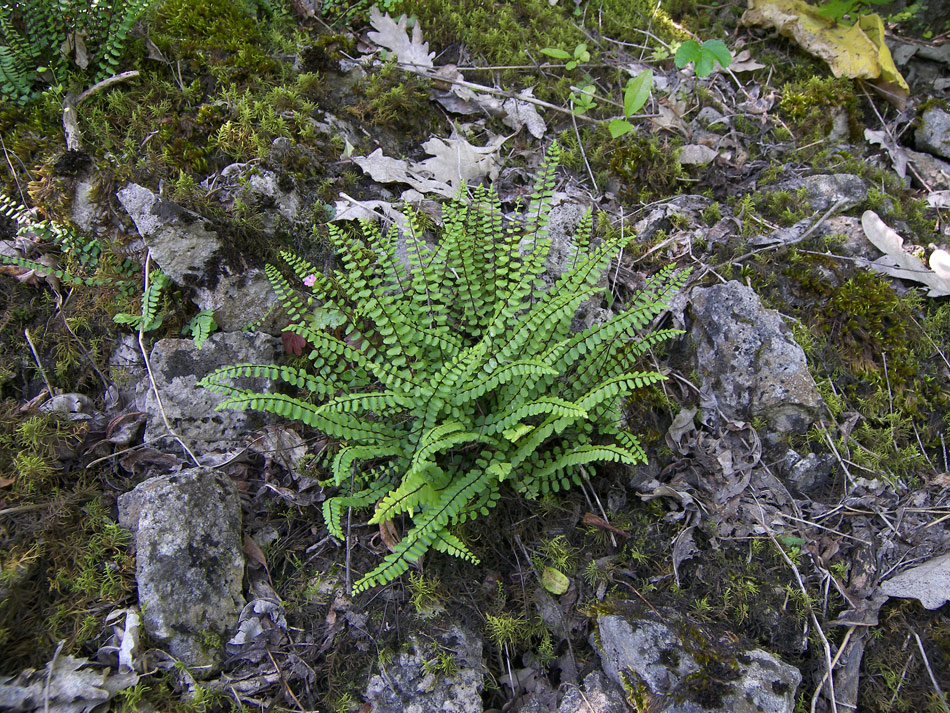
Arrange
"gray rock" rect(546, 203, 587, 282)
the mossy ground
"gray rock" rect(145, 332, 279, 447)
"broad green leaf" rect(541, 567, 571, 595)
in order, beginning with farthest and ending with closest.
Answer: "gray rock" rect(546, 203, 587, 282), "gray rock" rect(145, 332, 279, 447), "broad green leaf" rect(541, 567, 571, 595), the mossy ground

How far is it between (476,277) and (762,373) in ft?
5.74

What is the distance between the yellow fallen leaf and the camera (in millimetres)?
4281

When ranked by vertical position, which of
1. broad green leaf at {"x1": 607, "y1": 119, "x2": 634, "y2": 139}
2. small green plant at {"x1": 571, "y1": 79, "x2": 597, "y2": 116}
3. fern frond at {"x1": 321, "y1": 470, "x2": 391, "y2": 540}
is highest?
small green plant at {"x1": 571, "y1": 79, "x2": 597, "y2": 116}

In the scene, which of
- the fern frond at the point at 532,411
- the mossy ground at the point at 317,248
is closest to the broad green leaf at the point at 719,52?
the mossy ground at the point at 317,248

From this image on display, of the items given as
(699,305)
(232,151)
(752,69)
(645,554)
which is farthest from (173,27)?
(645,554)

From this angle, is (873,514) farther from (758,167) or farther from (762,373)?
(758,167)

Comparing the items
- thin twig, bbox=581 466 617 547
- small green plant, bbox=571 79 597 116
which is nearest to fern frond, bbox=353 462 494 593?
thin twig, bbox=581 466 617 547

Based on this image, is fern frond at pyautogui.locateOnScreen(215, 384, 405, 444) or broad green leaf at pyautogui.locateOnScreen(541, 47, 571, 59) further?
broad green leaf at pyautogui.locateOnScreen(541, 47, 571, 59)

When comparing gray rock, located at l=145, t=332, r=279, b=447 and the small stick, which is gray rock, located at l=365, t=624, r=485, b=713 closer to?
gray rock, located at l=145, t=332, r=279, b=447

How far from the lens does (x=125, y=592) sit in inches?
111

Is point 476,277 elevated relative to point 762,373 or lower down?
elevated

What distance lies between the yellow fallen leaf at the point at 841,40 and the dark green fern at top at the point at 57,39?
188 inches

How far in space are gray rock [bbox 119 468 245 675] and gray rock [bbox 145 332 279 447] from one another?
32 centimetres

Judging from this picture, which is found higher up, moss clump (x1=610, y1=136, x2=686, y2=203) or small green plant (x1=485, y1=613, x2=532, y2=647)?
moss clump (x1=610, y1=136, x2=686, y2=203)
